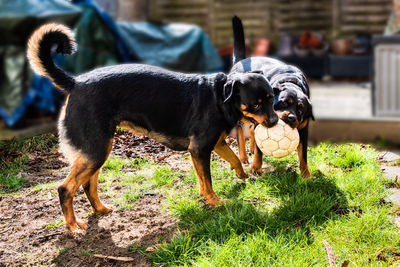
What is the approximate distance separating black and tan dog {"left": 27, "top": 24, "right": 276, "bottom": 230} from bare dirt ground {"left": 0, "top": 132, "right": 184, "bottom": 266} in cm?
15

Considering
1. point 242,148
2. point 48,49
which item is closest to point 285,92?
point 242,148

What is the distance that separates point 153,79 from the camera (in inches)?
133

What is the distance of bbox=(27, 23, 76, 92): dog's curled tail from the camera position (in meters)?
3.13

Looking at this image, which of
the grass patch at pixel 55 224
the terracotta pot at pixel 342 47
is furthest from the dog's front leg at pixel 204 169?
the terracotta pot at pixel 342 47

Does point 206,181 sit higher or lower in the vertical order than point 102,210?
higher

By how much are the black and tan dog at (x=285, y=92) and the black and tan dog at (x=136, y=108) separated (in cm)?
35

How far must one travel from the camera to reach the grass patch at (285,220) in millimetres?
2814

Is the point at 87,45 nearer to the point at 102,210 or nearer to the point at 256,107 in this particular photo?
the point at 102,210

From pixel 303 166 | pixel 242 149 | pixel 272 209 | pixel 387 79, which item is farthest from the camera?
pixel 387 79

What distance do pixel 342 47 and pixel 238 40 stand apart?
8853 mm

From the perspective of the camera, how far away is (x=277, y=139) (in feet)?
11.0

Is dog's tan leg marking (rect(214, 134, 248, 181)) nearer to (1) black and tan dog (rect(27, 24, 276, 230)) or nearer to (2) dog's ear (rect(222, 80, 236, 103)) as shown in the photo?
(1) black and tan dog (rect(27, 24, 276, 230))

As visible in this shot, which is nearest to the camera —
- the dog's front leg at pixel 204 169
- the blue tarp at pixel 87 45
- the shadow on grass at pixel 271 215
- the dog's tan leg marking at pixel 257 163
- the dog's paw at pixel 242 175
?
the shadow on grass at pixel 271 215

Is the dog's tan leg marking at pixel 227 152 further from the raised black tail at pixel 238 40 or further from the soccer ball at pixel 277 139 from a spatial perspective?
the raised black tail at pixel 238 40
